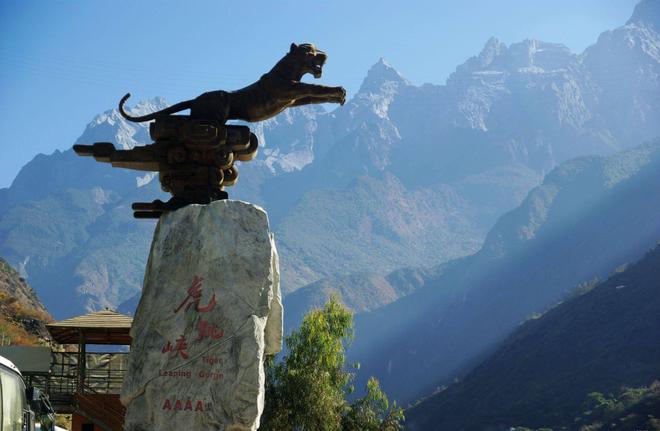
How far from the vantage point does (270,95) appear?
11.4 meters

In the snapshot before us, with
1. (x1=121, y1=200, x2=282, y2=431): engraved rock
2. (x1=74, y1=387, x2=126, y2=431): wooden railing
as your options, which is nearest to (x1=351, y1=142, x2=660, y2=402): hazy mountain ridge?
(x1=74, y1=387, x2=126, y2=431): wooden railing

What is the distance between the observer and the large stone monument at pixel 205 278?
10180mm

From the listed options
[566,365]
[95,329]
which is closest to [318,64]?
[95,329]

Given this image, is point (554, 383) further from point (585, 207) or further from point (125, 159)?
point (585, 207)

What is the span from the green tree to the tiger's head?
14525mm

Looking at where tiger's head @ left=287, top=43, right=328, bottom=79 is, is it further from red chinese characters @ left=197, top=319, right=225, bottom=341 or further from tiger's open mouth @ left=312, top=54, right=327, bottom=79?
red chinese characters @ left=197, top=319, right=225, bottom=341

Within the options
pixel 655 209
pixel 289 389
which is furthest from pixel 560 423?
pixel 655 209

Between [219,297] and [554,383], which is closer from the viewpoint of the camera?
[219,297]

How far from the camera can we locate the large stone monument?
10.2m

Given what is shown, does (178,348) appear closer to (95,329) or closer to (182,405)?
(182,405)

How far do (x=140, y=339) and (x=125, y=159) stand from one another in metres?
2.14

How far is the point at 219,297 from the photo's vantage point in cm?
1045

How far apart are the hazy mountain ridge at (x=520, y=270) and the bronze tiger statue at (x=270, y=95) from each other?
118m

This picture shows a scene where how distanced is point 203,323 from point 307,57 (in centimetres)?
335
